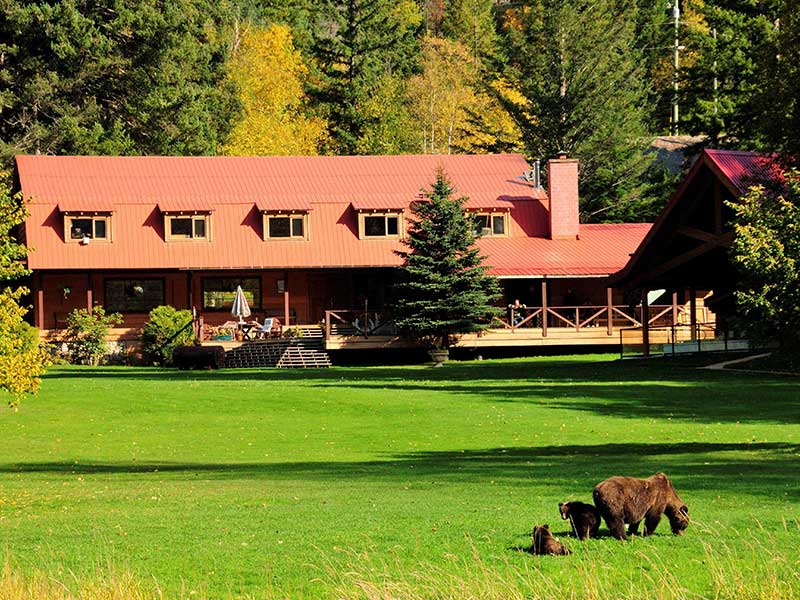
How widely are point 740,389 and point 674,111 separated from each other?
2623 inches

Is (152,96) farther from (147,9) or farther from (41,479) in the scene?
(41,479)

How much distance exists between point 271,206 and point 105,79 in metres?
18.9

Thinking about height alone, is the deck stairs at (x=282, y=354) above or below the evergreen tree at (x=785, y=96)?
below

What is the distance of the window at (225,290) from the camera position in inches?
2215

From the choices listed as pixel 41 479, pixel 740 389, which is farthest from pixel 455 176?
pixel 41 479

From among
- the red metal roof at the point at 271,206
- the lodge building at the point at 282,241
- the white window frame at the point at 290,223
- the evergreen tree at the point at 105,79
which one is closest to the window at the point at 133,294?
the lodge building at the point at 282,241

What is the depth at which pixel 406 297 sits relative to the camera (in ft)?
167

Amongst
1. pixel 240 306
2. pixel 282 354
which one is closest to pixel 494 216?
pixel 240 306

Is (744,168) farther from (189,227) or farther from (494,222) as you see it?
(189,227)

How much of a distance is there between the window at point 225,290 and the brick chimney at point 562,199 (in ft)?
40.6

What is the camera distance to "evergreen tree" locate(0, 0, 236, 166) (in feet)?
217

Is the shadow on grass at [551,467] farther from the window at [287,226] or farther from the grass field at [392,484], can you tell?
the window at [287,226]

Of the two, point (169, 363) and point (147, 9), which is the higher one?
point (147, 9)

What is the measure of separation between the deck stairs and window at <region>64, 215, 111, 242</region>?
27.0 feet
